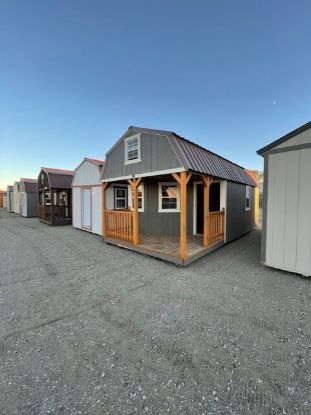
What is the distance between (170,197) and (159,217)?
100cm

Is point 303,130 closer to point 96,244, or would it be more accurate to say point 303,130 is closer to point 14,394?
point 14,394

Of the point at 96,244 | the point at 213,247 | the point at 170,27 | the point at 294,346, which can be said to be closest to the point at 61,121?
the point at 170,27

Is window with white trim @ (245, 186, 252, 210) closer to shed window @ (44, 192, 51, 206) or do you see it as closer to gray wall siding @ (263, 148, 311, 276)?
gray wall siding @ (263, 148, 311, 276)

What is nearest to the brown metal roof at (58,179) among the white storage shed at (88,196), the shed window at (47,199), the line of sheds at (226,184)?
the shed window at (47,199)

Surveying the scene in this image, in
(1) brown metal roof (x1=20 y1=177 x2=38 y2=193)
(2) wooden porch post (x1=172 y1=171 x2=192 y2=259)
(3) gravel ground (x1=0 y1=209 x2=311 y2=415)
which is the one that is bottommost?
(3) gravel ground (x1=0 y1=209 x2=311 y2=415)

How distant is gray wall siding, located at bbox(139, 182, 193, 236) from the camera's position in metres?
8.52

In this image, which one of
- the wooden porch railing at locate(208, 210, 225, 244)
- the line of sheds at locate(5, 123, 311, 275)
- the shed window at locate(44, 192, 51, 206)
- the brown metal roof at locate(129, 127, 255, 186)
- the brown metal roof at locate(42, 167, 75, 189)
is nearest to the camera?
the line of sheds at locate(5, 123, 311, 275)

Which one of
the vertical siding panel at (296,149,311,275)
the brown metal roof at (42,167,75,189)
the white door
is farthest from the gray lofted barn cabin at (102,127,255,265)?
the brown metal roof at (42,167,75,189)

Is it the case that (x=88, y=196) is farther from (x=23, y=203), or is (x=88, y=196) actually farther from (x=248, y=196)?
(x=23, y=203)

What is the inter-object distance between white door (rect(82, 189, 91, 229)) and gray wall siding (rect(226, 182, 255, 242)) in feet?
24.7

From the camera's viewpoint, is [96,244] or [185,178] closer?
[185,178]

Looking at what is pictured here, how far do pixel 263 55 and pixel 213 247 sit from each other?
31.9 feet

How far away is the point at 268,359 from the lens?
7.32 ft

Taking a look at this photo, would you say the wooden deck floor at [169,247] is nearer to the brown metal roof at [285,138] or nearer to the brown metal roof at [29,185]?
the brown metal roof at [285,138]
